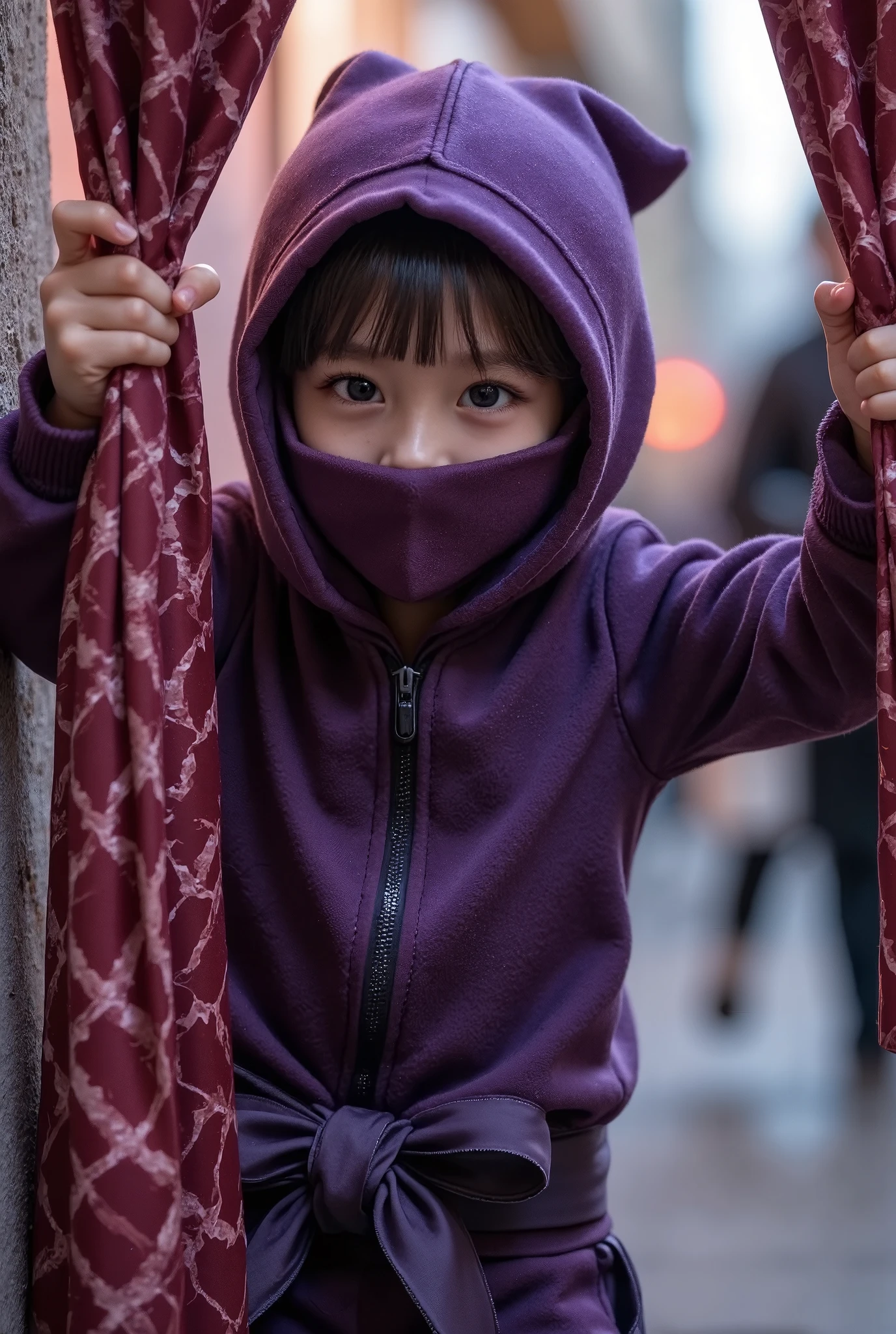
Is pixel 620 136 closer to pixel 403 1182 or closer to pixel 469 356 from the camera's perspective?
pixel 469 356

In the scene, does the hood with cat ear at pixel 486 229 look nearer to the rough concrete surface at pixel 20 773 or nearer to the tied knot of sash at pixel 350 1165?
the rough concrete surface at pixel 20 773

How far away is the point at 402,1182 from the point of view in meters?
0.99

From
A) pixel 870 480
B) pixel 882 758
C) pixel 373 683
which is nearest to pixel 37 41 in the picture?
pixel 373 683

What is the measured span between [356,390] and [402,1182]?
616mm

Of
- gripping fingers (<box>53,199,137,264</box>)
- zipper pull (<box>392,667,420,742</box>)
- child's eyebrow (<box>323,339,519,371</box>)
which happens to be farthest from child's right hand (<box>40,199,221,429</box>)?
zipper pull (<box>392,667,420,742</box>)

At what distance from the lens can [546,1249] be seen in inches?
41.4

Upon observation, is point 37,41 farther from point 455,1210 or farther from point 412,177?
point 455,1210

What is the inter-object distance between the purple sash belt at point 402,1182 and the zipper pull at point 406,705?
29cm

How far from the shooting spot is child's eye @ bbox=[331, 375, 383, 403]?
41.4 inches

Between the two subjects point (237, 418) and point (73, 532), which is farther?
point (237, 418)

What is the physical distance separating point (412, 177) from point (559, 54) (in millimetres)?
7114

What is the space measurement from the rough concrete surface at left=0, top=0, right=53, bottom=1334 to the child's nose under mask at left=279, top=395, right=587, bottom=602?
25 cm

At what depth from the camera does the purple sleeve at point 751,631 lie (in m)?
0.95

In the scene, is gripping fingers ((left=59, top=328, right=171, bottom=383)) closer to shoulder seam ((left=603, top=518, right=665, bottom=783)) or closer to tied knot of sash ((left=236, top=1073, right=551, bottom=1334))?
shoulder seam ((left=603, top=518, right=665, bottom=783))
